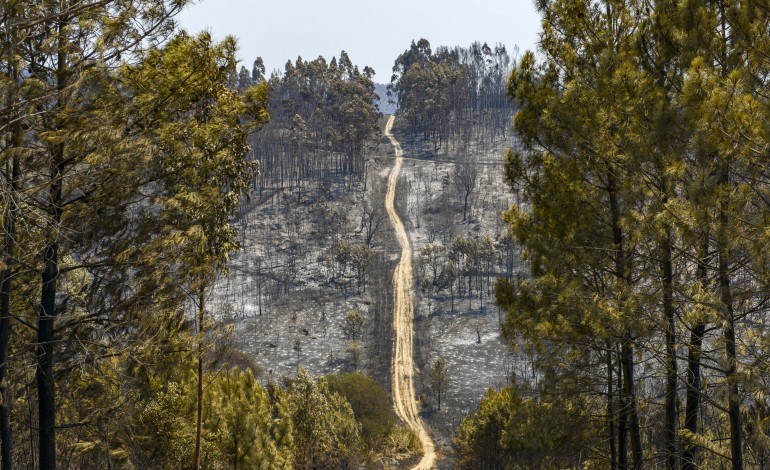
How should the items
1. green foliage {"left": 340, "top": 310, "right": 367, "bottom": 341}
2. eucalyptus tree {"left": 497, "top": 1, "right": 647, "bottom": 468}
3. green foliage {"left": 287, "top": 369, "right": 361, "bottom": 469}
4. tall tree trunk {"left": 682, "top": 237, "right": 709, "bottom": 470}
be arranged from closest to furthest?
tall tree trunk {"left": 682, "top": 237, "right": 709, "bottom": 470} → eucalyptus tree {"left": 497, "top": 1, "right": 647, "bottom": 468} → green foliage {"left": 287, "top": 369, "right": 361, "bottom": 469} → green foliage {"left": 340, "top": 310, "right": 367, "bottom": 341}

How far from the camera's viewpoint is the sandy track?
141ft

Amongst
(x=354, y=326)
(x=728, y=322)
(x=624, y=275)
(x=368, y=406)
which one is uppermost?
(x=624, y=275)

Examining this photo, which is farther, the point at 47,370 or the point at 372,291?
the point at 372,291

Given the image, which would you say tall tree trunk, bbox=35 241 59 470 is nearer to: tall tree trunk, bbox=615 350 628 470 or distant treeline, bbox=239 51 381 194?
tall tree trunk, bbox=615 350 628 470

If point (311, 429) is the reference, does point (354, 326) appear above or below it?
below

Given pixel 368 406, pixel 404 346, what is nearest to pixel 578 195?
pixel 368 406

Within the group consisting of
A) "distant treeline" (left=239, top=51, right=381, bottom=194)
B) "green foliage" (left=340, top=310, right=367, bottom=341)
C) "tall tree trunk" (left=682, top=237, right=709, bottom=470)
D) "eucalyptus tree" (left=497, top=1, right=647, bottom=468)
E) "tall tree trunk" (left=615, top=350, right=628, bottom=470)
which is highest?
"distant treeline" (left=239, top=51, right=381, bottom=194)

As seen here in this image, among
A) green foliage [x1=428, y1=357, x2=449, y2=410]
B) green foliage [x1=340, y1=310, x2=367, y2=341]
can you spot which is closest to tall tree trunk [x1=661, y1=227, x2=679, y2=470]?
green foliage [x1=428, y1=357, x2=449, y2=410]

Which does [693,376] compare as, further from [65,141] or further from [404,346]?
[404,346]

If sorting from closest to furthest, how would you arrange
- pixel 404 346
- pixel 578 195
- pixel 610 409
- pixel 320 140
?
pixel 578 195, pixel 610 409, pixel 404 346, pixel 320 140

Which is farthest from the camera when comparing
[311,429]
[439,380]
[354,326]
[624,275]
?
[354,326]

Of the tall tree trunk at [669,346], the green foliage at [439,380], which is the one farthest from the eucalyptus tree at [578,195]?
the green foliage at [439,380]

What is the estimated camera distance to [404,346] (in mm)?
56312

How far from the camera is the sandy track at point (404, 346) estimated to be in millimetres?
42888
